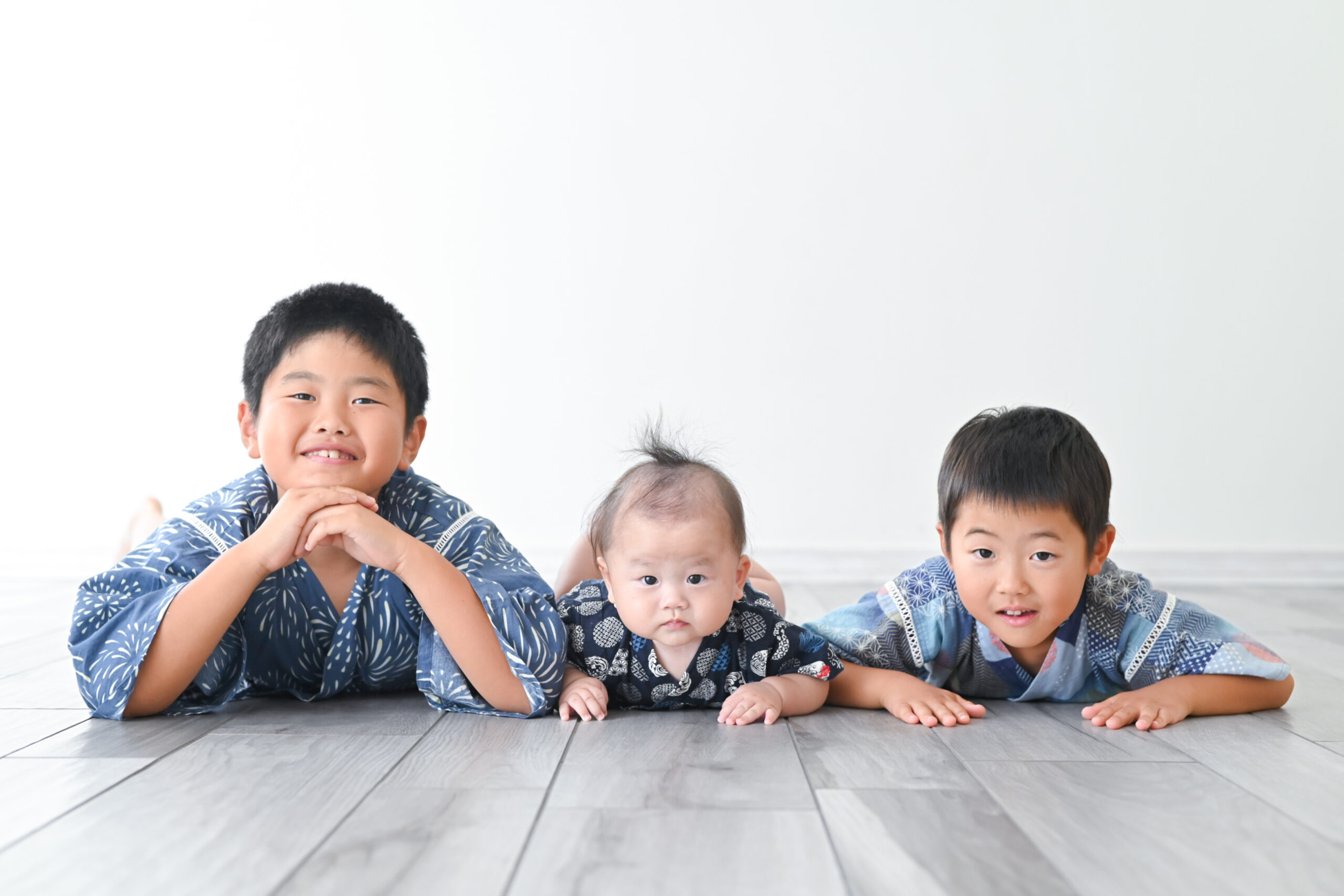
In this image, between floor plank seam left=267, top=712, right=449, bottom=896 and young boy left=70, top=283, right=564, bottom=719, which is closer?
floor plank seam left=267, top=712, right=449, bottom=896

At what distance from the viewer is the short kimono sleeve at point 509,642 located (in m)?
1.26

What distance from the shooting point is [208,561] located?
1.31 m

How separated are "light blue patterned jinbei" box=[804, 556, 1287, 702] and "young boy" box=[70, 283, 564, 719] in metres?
0.45

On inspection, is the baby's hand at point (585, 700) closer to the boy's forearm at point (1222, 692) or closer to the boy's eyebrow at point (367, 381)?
the boy's eyebrow at point (367, 381)

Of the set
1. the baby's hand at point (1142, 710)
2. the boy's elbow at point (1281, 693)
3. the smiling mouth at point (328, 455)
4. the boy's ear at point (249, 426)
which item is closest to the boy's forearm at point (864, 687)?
the baby's hand at point (1142, 710)

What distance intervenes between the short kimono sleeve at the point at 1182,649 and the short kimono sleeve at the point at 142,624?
1.16 meters

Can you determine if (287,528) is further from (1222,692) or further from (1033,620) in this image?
(1222,692)

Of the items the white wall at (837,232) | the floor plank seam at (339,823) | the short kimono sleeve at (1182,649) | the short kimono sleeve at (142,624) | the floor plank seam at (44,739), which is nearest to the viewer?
the floor plank seam at (339,823)

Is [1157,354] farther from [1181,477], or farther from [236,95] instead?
[236,95]

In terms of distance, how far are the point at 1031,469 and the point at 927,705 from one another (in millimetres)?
322

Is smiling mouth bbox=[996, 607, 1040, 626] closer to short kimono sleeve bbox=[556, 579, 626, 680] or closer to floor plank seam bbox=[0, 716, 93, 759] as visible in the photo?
short kimono sleeve bbox=[556, 579, 626, 680]

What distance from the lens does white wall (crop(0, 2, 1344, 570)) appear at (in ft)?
9.57

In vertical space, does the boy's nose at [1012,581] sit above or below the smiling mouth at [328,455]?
below

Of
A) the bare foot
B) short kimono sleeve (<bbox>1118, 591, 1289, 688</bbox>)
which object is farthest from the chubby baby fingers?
the bare foot
